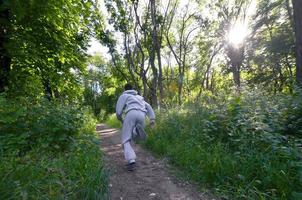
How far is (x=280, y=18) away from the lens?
22.8m

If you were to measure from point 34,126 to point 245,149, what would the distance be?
427 cm

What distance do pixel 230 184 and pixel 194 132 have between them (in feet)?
8.66

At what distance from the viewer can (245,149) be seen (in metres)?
4.41

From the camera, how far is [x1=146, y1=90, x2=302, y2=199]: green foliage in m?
3.41

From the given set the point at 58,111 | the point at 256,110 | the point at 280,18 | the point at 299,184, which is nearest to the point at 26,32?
the point at 58,111

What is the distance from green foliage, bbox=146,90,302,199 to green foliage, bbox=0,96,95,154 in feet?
8.50

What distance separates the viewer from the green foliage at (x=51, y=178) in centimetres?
258

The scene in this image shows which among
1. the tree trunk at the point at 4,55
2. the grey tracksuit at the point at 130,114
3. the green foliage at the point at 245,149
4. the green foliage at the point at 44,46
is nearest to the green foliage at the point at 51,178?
the grey tracksuit at the point at 130,114

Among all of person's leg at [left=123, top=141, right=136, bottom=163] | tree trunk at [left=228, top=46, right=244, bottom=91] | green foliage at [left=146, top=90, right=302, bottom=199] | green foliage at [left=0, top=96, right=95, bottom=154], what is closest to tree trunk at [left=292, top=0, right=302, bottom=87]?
green foliage at [left=146, top=90, right=302, bottom=199]

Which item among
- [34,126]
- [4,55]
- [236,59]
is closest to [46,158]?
[34,126]

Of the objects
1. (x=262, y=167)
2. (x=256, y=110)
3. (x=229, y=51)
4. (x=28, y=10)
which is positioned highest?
(x=229, y=51)

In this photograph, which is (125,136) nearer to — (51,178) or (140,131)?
(140,131)

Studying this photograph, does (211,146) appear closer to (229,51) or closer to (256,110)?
(256,110)

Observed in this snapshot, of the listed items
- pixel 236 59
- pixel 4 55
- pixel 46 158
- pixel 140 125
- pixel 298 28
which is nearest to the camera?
pixel 46 158
